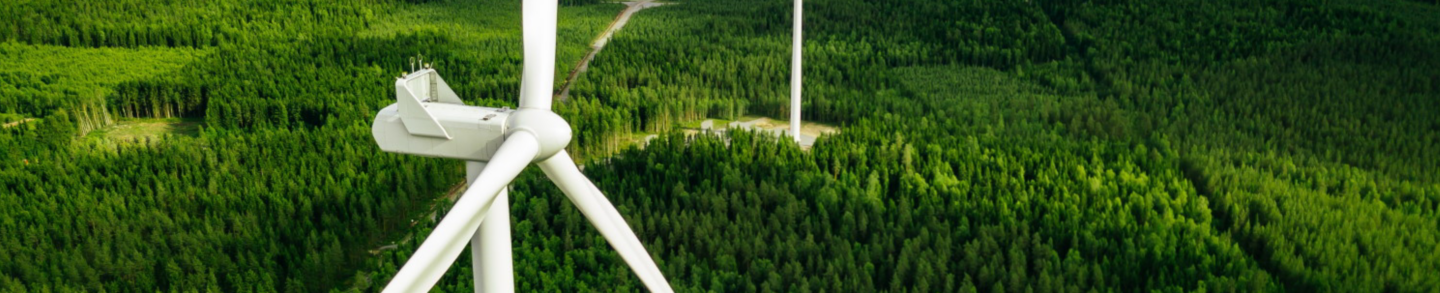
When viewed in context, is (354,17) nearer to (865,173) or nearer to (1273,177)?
(865,173)

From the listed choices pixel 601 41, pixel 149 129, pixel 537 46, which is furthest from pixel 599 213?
pixel 601 41

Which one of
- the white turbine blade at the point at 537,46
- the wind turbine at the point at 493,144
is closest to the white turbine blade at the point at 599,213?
the wind turbine at the point at 493,144

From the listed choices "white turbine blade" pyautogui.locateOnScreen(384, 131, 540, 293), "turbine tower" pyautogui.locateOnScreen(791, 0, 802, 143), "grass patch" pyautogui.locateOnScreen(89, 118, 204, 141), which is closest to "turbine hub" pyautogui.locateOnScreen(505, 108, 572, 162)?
"white turbine blade" pyautogui.locateOnScreen(384, 131, 540, 293)

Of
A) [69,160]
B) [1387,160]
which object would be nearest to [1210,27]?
[1387,160]

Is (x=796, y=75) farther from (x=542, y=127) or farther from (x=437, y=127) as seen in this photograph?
(x=437, y=127)

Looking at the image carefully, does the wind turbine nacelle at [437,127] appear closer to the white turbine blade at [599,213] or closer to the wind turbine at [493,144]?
the wind turbine at [493,144]
